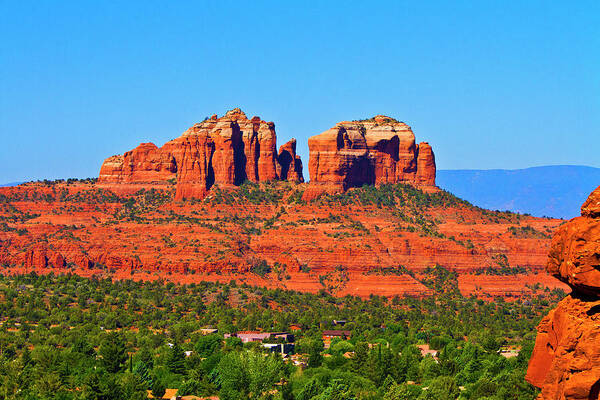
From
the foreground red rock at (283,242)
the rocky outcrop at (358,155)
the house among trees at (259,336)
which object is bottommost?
the house among trees at (259,336)

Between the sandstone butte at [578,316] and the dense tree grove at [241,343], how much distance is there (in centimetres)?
3406

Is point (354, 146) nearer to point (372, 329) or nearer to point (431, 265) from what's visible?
point (431, 265)

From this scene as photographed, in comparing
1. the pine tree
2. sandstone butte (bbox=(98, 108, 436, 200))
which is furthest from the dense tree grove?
sandstone butte (bbox=(98, 108, 436, 200))

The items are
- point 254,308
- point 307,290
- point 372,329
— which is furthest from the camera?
point 307,290

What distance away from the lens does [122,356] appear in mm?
96875

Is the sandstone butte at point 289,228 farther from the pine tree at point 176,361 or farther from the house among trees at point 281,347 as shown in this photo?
the pine tree at point 176,361

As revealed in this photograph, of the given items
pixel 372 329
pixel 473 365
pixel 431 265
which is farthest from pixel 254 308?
pixel 473 365

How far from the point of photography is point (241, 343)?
395 feet

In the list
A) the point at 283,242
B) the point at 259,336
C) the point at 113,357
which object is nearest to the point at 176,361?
the point at 113,357

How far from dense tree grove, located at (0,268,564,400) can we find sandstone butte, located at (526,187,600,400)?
34.1m

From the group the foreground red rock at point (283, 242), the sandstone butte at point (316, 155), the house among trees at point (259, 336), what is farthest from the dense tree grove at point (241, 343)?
the sandstone butte at point (316, 155)

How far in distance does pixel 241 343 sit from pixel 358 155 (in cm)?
8026

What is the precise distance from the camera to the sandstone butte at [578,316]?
22.9m

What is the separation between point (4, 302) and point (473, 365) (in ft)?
267
